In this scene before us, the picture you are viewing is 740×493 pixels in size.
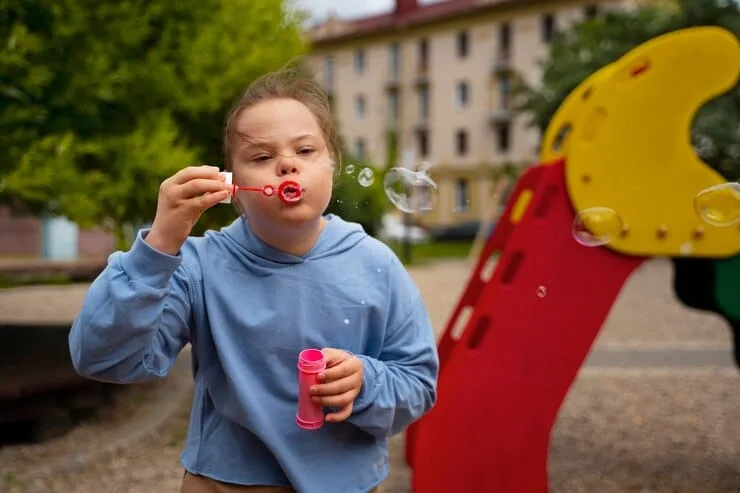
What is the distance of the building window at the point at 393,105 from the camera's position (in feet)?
144

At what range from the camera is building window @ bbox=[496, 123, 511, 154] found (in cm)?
3908

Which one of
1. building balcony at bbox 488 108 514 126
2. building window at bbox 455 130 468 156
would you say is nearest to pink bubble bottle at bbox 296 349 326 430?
building balcony at bbox 488 108 514 126

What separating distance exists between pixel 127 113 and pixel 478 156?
36432 millimetres

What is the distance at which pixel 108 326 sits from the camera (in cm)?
121

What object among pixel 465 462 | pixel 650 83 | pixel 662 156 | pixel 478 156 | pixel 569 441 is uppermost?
pixel 650 83

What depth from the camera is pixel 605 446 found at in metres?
4.28

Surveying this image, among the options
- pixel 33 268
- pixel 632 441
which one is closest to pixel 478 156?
pixel 33 268

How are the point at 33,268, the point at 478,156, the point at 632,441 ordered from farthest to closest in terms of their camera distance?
the point at 478,156 < the point at 33,268 < the point at 632,441

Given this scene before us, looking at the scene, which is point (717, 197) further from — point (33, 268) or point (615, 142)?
point (33, 268)

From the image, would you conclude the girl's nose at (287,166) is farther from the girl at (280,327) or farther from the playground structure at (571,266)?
the playground structure at (571,266)

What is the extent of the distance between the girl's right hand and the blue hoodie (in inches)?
4.0

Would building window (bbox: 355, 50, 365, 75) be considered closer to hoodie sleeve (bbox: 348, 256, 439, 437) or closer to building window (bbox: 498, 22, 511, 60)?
building window (bbox: 498, 22, 511, 60)

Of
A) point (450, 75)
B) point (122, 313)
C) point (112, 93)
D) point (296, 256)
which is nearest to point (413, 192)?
point (296, 256)

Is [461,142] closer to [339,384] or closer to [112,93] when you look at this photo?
[112,93]
